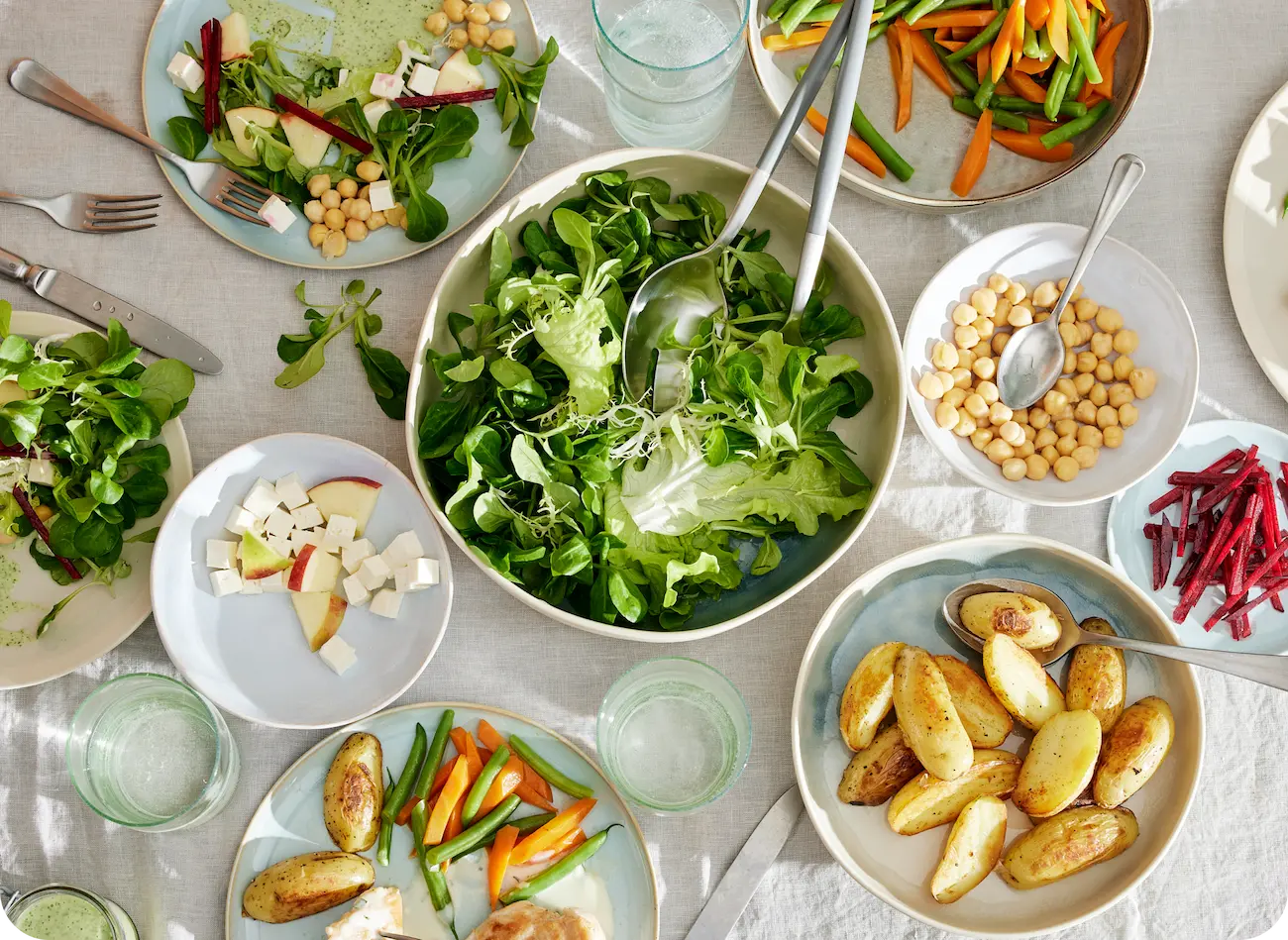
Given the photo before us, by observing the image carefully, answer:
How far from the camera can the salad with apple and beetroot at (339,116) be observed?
143cm

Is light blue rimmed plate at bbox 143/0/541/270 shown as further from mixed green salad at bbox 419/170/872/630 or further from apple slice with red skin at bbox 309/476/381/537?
apple slice with red skin at bbox 309/476/381/537

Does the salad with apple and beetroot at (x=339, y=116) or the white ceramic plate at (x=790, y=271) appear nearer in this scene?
the white ceramic plate at (x=790, y=271)

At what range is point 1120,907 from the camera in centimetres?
146

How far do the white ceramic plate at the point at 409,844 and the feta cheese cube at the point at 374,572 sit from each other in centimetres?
19

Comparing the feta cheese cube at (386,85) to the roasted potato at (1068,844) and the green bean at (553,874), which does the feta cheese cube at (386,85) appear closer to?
the green bean at (553,874)

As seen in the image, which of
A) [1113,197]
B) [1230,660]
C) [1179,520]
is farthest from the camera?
[1179,520]

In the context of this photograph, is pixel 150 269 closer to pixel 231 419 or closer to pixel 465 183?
pixel 231 419

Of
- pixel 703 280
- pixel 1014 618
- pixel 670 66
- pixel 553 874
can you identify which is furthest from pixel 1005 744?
pixel 670 66

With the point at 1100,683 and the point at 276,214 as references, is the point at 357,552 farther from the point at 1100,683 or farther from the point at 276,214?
the point at 1100,683

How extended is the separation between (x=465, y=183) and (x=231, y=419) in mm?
515

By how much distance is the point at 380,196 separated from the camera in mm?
1418

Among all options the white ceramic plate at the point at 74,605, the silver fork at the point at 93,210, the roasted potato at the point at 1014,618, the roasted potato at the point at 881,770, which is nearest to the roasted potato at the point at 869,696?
the roasted potato at the point at 881,770

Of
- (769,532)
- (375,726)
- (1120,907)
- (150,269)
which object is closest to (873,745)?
(769,532)

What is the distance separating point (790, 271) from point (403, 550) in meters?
0.71
